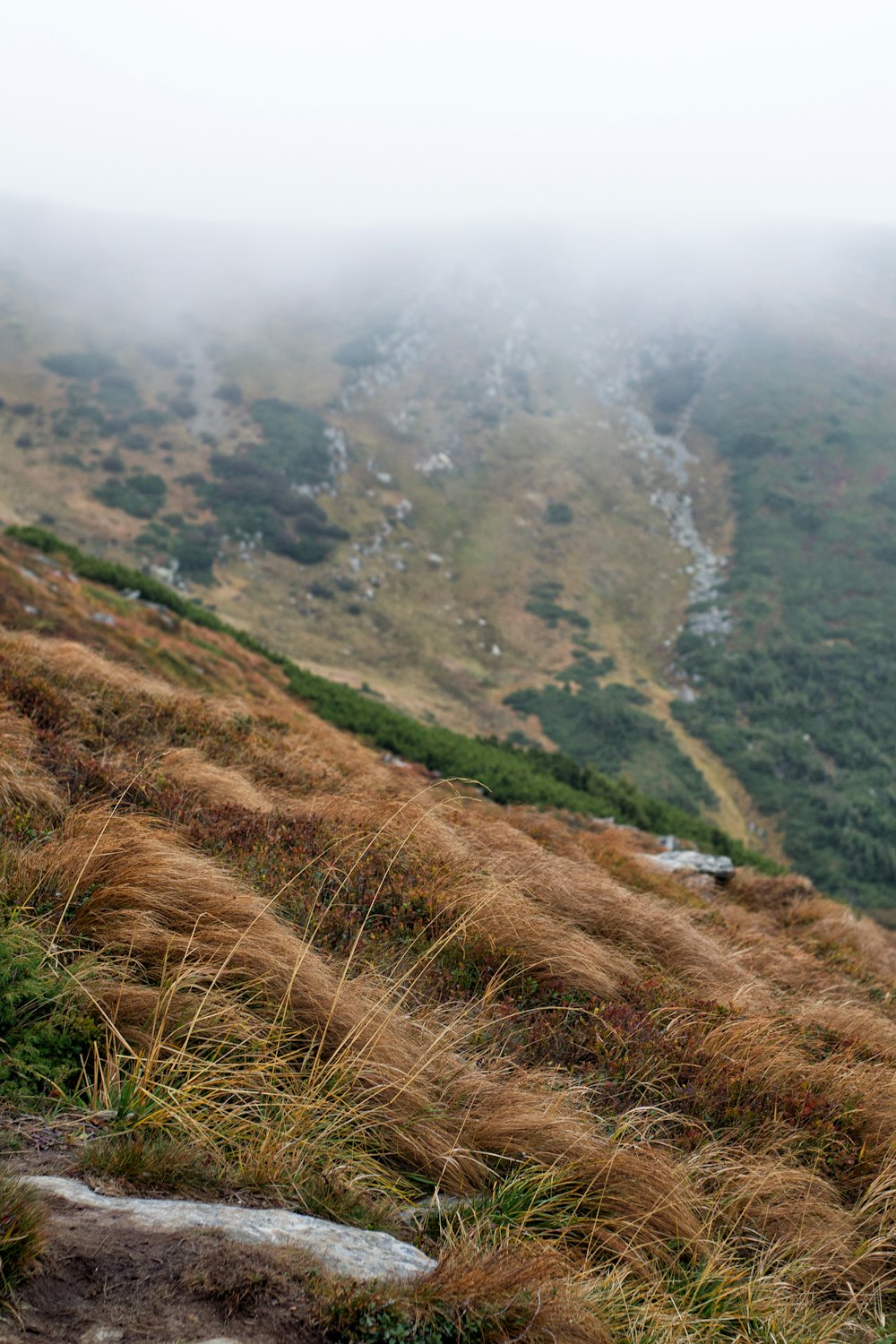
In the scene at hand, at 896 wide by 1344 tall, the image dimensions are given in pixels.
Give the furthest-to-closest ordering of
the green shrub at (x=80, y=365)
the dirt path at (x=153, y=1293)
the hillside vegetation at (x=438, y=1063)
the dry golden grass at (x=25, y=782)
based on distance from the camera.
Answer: the green shrub at (x=80, y=365) < the dry golden grass at (x=25, y=782) < the hillside vegetation at (x=438, y=1063) < the dirt path at (x=153, y=1293)

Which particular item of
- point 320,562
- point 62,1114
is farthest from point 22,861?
point 320,562

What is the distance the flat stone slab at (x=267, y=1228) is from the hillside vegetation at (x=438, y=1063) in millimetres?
93

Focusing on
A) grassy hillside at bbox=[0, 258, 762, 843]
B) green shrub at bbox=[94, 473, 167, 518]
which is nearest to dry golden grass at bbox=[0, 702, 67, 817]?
grassy hillside at bbox=[0, 258, 762, 843]

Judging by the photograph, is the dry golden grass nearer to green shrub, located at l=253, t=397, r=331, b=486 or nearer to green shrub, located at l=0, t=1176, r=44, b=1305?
green shrub, located at l=0, t=1176, r=44, b=1305

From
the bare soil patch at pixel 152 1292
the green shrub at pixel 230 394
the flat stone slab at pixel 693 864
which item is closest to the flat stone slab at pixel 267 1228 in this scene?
the bare soil patch at pixel 152 1292

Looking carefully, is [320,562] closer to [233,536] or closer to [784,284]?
[233,536]

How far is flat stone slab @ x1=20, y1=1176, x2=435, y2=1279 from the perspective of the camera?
5.78ft

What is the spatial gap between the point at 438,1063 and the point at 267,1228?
1.04 m

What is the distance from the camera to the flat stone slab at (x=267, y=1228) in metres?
1.76

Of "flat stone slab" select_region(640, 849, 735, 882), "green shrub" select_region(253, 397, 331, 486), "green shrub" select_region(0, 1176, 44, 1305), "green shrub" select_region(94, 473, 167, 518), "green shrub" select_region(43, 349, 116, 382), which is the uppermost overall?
"green shrub" select_region(43, 349, 116, 382)

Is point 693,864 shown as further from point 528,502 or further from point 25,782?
point 528,502

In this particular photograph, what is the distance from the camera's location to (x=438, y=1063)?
2781 millimetres

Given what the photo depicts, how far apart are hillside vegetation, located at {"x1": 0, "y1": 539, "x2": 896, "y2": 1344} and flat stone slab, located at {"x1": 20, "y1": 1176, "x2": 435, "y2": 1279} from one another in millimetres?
93

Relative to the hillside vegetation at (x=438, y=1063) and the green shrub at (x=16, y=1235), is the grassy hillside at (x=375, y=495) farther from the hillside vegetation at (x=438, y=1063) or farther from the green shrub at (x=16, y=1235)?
the green shrub at (x=16, y=1235)
